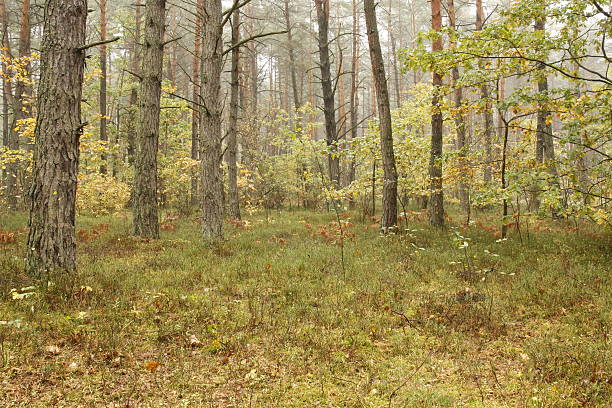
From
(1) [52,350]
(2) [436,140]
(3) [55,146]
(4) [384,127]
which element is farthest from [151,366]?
(2) [436,140]

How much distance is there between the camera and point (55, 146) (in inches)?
223

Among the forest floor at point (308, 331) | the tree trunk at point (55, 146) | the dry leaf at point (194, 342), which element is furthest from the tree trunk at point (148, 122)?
the dry leaf at point (194, 342)

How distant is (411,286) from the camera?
689 cm

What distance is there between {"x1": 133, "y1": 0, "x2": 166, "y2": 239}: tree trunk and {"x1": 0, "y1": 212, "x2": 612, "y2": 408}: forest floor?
1661mm

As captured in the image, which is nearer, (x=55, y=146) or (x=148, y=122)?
(x=55, y=146)

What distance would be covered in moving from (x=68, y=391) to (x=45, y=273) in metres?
2.89

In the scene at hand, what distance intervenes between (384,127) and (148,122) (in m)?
6.43

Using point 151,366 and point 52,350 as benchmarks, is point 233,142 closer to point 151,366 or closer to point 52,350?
point 52,350

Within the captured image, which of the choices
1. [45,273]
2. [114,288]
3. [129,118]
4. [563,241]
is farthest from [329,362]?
[129,118]

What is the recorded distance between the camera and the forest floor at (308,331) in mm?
3629

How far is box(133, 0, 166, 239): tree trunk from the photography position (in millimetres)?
9789

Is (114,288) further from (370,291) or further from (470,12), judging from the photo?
(470,12)

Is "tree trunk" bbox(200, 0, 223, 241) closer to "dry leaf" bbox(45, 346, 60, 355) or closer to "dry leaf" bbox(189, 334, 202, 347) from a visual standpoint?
"dry leaf" bbox(189, 334, 202, 347)

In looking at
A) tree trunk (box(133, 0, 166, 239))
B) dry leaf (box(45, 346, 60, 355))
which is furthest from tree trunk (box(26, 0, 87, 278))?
tree trunk (box(133, 0, 166, 239))
